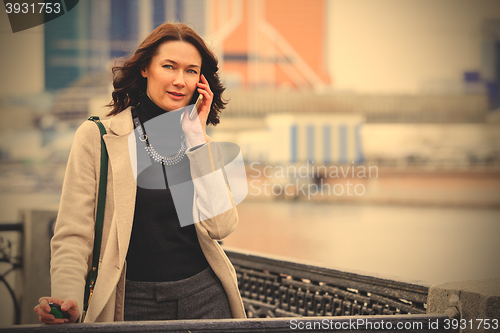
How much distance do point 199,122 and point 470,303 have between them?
0.72m

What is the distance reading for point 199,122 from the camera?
1.12m

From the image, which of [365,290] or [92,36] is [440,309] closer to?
[365,290]

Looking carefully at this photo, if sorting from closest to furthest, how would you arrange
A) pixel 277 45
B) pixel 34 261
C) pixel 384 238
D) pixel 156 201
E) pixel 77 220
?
pixel 77 220 → pixel 156 201 → pixel 34 261 → pixel 384 238 → pixel 277 45

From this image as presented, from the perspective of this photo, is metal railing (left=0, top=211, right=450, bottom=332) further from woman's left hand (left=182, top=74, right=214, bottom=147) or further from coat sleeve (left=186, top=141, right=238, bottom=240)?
woman's left hand (left=182, top=74, right=214, bottom=147)

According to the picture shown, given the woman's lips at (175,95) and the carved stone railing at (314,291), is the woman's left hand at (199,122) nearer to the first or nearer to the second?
the woman's lips at (175,95)

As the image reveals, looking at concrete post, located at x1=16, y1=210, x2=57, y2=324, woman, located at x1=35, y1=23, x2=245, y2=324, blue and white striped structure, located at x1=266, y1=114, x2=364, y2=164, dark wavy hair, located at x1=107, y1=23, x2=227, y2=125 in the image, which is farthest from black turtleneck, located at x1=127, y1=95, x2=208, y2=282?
blue and white striped structure, located at x1=266, y1=114, x2=364, y2=164

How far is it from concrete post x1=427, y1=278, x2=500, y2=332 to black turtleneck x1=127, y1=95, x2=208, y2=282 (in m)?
0.56

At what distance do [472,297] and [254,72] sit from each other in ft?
85.2

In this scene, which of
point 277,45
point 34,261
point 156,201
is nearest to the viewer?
point 156,201

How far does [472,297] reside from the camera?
3.11 feet

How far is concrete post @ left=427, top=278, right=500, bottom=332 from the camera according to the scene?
926mm

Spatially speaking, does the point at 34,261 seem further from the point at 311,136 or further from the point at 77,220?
the point at 311,136

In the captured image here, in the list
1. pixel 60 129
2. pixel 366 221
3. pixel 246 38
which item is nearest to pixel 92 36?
pixel 60 129

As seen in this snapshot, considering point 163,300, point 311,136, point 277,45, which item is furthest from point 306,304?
point 277,45
